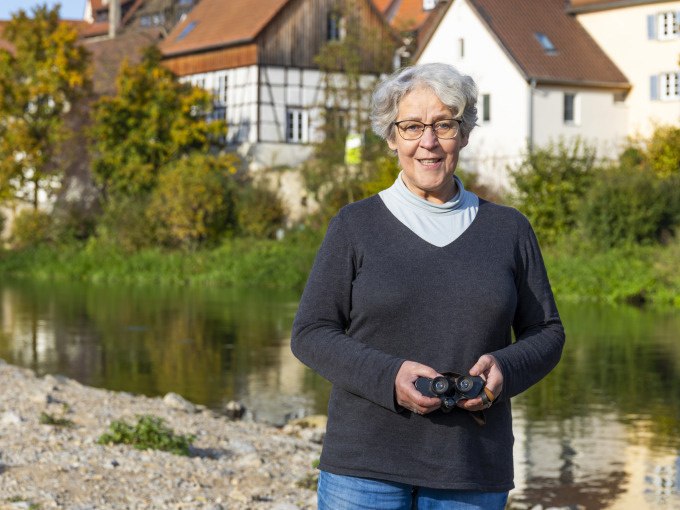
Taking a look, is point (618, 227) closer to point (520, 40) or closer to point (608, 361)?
point (520, 40)

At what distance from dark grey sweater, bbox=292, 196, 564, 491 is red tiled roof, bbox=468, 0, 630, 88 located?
150ft

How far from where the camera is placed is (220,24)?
5856 cm

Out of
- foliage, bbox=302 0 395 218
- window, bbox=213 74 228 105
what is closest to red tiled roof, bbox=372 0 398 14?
foliage, bbox=302 0 395 218

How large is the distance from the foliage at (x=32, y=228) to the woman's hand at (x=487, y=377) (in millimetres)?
53593

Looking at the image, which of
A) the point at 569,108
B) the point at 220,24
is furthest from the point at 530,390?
the point at 220,24

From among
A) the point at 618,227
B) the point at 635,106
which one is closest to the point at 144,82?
the point at 635,106

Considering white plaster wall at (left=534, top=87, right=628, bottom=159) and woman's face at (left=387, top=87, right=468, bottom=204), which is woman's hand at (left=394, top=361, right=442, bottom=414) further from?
white plaster wall at (left=534, top=87, right=628, bottom=159)

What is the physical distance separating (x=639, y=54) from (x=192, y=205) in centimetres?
1765

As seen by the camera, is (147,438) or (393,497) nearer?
(393,497)

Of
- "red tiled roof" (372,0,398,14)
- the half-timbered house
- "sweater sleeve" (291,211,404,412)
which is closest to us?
"sweater sleeve" (291,211,404,412)

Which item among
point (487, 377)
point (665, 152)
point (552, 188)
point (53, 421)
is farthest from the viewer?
point (665, 152)

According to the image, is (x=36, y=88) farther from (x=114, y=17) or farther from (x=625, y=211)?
(x=625, y=211)

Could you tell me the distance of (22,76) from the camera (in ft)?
188

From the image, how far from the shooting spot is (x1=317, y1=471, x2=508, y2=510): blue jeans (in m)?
4.07
